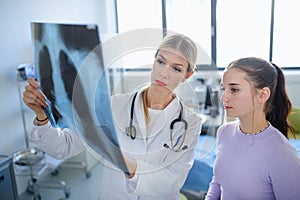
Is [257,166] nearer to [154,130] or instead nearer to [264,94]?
[264,94]

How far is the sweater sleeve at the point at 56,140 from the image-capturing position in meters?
0.85

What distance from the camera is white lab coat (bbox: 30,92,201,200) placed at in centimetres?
78

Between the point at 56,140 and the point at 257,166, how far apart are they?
0.61m

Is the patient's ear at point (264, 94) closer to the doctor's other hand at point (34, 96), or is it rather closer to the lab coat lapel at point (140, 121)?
the lab coat lapel at point (140, 121)

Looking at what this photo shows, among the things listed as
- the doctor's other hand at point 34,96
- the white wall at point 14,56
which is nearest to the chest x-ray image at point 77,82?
the doctor's other hand at point 34,96

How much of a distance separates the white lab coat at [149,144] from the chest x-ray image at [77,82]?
5cm

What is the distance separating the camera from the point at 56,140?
2.87ft

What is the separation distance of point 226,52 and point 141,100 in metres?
3.02

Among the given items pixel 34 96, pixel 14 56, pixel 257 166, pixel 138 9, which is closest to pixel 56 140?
pixel 34 96

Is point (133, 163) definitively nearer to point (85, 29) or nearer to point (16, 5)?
point (85, 29)

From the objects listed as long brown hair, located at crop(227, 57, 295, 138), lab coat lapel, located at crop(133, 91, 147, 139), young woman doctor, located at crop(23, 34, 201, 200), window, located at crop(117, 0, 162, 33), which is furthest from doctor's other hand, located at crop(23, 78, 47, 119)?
window, located at crop(117, 0, 162, 33)

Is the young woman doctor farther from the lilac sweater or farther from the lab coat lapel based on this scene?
the lilac sweater

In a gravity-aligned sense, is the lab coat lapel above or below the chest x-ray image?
below

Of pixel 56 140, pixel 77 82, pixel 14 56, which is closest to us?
pixel 77 82
